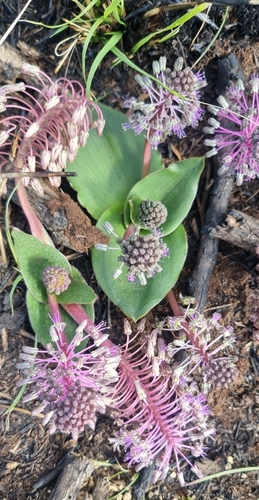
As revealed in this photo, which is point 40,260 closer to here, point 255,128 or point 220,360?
point 220,360

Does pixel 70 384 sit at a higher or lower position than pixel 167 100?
lower

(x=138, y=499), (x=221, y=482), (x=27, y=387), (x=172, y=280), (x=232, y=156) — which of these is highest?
(x=232, y=156)

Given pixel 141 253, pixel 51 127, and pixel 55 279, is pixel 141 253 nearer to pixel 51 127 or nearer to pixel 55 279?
pixel 55 279

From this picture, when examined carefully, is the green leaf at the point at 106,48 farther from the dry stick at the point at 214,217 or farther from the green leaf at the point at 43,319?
the green leaf at the point at 43,319

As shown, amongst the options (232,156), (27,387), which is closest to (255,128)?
(232,156)

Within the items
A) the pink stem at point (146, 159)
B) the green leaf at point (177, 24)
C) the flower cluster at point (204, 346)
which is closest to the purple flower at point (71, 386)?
the flower cluster at point (204, 346)

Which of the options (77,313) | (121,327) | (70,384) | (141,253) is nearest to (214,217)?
(141,253)
